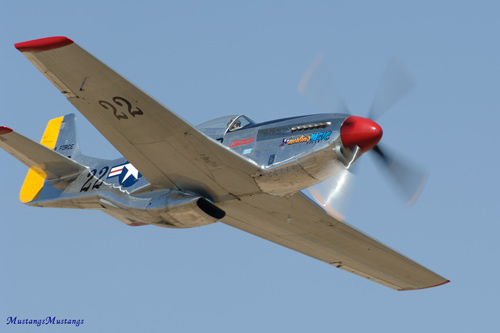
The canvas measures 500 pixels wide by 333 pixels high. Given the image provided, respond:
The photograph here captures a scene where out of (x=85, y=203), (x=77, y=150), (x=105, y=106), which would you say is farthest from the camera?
(x=77, y=150)

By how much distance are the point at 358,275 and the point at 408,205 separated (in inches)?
207

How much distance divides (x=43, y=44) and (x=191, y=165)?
3.99m

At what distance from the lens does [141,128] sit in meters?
16.2

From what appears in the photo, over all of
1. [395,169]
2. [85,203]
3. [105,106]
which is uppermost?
[395,169]

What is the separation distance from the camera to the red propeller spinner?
15.5 m

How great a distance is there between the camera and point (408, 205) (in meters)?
17.0

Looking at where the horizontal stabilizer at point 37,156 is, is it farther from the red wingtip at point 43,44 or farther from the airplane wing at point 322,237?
the airplane wing at point 322,237

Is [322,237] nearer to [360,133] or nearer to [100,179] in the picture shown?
[360,133]

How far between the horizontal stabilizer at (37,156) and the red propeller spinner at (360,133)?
7094 mm

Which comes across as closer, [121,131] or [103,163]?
[121,131]

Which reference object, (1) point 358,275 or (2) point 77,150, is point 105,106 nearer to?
(2) point 77,150

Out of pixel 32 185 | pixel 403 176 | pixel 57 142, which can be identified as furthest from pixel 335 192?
pixel 57 142

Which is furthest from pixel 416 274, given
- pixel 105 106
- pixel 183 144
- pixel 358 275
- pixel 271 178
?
pixel 105 106

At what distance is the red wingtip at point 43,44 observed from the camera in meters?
14.3
